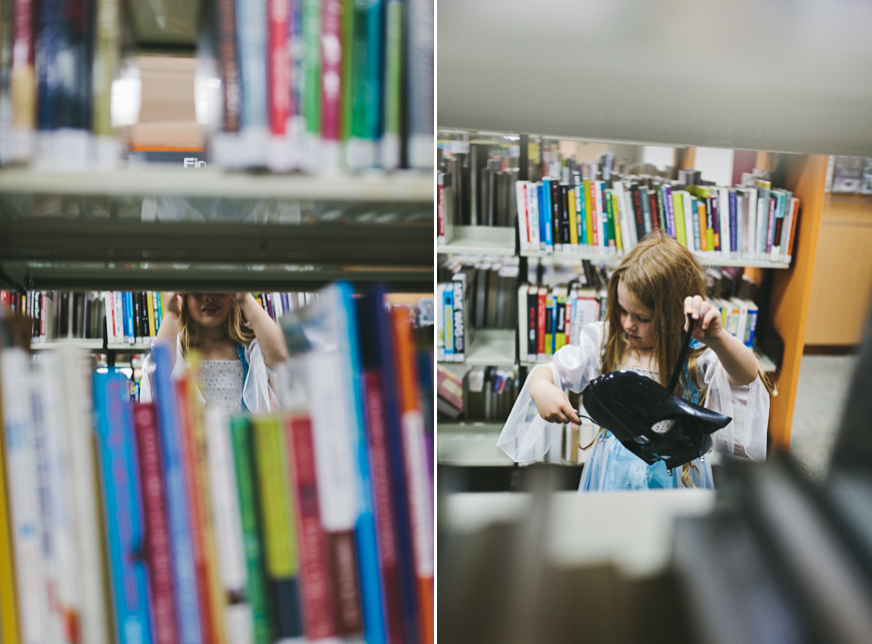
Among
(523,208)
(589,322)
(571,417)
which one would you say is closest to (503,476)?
(571,417)

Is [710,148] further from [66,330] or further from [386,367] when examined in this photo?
[66,330]

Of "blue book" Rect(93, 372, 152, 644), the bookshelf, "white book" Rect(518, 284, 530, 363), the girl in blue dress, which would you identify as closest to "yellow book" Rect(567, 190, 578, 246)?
"white book" Rect(518, 284, 530, 363)

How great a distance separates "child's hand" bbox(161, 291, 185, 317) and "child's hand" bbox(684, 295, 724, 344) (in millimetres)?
708

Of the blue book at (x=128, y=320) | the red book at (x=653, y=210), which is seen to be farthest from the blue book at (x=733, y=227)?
the blue book at (x=128, y=320)

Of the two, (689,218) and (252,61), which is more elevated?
(252,61)

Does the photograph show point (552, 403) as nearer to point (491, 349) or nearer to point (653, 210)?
point (491, 349)

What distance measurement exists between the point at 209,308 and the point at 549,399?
0.53 m

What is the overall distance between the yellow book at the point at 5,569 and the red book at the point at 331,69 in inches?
16.3

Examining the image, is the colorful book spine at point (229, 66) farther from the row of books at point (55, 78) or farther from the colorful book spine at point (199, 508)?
the colorful book spine at point (199, 508)

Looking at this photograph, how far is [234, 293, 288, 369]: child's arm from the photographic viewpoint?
70 centimetres

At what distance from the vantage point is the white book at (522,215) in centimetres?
96

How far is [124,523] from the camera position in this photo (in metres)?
0.48

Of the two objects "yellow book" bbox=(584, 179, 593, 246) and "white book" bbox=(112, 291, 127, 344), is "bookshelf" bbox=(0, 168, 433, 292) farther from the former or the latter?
"yellow book" bbox=(584, 179, 593, 246)

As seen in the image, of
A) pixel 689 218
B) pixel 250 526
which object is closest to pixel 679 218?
pixel 689 218
